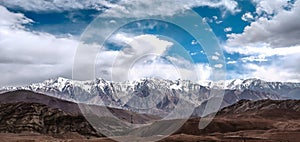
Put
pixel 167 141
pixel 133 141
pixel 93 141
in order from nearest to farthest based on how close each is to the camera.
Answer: pixel 167 141 < pixel 133 141 < pixel 93 141

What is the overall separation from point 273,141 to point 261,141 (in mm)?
4940

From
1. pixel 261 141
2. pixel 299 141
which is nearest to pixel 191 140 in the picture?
pixel 261 141

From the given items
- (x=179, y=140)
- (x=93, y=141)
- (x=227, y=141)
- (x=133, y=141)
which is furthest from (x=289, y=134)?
(x=93, y=141)

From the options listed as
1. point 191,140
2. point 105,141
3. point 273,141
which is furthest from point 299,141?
point 105,141

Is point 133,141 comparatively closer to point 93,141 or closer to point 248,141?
point 93,141

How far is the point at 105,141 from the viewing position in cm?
18375

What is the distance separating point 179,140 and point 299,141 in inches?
2046

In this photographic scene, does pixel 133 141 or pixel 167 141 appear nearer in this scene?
pixel 167 141

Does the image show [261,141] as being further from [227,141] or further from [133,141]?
[133,141]

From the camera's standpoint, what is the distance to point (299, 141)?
6841 inches

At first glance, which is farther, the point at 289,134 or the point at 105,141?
the point at 289,134

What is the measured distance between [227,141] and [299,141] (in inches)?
1274

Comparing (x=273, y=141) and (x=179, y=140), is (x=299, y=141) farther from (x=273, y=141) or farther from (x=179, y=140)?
(x=179, y=140)

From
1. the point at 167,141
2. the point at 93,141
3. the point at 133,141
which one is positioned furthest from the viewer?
the point at 93,141
